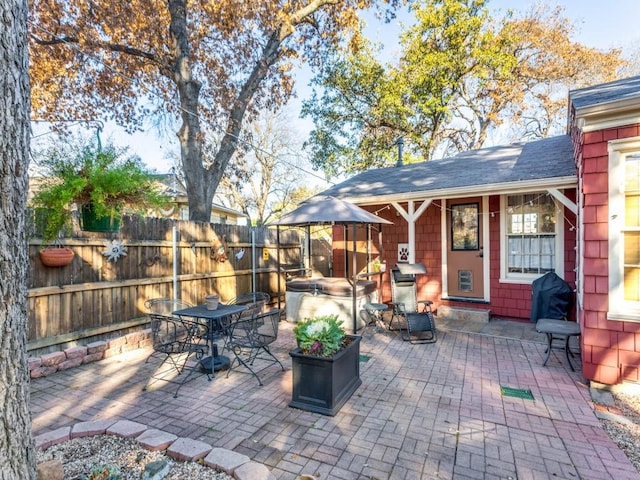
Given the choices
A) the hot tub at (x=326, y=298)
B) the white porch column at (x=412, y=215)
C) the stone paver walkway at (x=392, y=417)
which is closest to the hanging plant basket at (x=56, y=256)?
the stone paver walkway at (x=392, y=417)

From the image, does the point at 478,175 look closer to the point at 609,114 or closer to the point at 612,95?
the point at 612,95

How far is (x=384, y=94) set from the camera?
14.4 meters

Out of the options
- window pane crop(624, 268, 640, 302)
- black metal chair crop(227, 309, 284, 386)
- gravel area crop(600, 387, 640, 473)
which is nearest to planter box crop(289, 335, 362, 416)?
black metal chair crop(227, 309, 284, 386)

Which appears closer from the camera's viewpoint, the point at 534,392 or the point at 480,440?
the point at 480,440

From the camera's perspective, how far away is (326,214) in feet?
19.2

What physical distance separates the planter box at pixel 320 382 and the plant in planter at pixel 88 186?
279 cm

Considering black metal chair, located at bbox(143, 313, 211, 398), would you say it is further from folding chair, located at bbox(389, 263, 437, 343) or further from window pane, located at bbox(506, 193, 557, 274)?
window pane, located at bbox(506, 193, 557, 274)

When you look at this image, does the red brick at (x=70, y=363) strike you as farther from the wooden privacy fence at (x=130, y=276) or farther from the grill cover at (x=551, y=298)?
the grill cover at (x=551, y=298)

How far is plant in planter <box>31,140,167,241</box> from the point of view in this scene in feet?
12.7

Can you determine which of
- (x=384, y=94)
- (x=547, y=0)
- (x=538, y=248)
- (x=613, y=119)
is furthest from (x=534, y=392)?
(x=547, y=0)

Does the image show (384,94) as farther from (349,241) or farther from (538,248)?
(538,248)

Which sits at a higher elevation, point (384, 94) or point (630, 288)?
point (384, 94)

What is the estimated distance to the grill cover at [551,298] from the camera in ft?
18.7

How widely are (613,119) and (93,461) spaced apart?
539 cm
